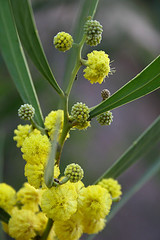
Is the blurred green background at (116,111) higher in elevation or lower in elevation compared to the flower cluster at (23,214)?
higher

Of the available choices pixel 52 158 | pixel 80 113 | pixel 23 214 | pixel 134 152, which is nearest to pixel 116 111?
pixel 134 152

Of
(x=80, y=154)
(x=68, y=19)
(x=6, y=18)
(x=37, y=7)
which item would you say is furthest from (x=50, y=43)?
(x=6, y=18)

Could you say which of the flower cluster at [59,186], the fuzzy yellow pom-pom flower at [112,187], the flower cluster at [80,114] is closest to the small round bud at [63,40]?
the flower cluster at [59,186]

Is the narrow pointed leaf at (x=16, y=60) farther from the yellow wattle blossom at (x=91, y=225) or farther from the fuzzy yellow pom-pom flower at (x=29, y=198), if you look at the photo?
the yellow wattle blossom at (x=91, y=225)

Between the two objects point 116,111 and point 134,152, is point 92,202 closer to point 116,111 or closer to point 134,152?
point 134,152

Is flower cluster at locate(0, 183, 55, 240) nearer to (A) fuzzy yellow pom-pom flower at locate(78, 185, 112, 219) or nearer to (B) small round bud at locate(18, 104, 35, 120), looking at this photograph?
(A) fuzzy yellow pom-pom flower at locate(78, 185, 112, 219)
